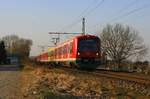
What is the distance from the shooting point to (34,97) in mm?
13711

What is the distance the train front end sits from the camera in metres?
36.4

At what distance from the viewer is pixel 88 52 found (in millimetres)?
36719

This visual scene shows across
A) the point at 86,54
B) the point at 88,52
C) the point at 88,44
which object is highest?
the point at 88,44

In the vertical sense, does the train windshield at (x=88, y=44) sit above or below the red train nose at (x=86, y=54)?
above

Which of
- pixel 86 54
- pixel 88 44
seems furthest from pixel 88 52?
pixel 88 44

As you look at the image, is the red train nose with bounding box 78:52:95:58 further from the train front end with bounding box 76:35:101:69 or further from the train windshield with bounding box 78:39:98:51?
the train windshield with bounding box 78:39:98:51

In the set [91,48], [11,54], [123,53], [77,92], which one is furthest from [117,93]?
[11,54]

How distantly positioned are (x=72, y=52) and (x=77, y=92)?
926 inches

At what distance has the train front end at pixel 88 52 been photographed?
119 feet

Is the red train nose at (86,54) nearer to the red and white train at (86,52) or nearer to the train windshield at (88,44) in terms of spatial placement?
the red and white train at (86,52)

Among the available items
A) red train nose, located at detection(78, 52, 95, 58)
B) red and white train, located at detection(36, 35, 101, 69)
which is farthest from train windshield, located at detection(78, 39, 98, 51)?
red train nose, located at detection(78, 52, 95, 58)

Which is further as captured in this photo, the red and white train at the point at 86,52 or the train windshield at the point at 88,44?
the train windshield at the point at 88,44

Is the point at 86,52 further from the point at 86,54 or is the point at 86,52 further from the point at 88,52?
the point at 86,54

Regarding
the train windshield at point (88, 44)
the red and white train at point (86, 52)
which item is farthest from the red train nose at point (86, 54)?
the train windshield at point (88, 44)
